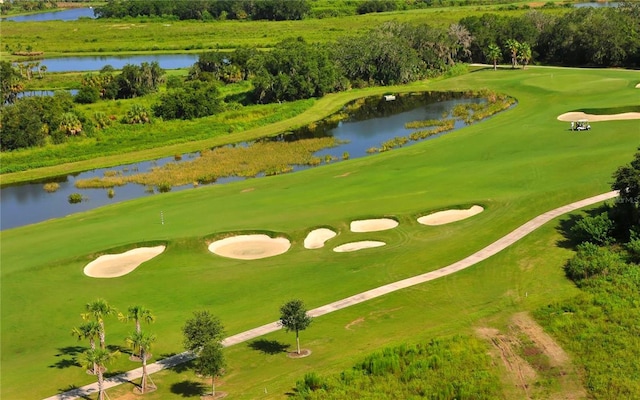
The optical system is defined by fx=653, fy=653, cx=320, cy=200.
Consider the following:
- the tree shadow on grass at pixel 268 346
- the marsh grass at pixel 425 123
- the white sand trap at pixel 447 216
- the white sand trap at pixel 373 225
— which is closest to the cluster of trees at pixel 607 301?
the white sand trap at pixel 447 216

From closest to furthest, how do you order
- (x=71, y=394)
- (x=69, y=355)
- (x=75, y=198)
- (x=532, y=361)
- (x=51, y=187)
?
(x=71, y=394)
(x=532, y=361)
(x=69, y=355)
(x=75, y=198)
(x=51, y=187)

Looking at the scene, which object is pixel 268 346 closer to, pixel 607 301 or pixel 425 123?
pixel 607 301

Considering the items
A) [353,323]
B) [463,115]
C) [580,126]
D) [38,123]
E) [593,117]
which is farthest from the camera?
[463,115]

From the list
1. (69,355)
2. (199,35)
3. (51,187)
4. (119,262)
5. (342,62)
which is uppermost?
(199,35)

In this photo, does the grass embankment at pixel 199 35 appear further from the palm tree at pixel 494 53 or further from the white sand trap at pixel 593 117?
the white sand trap at pixel 593 117

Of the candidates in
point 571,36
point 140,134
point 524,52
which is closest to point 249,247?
point 140,134
